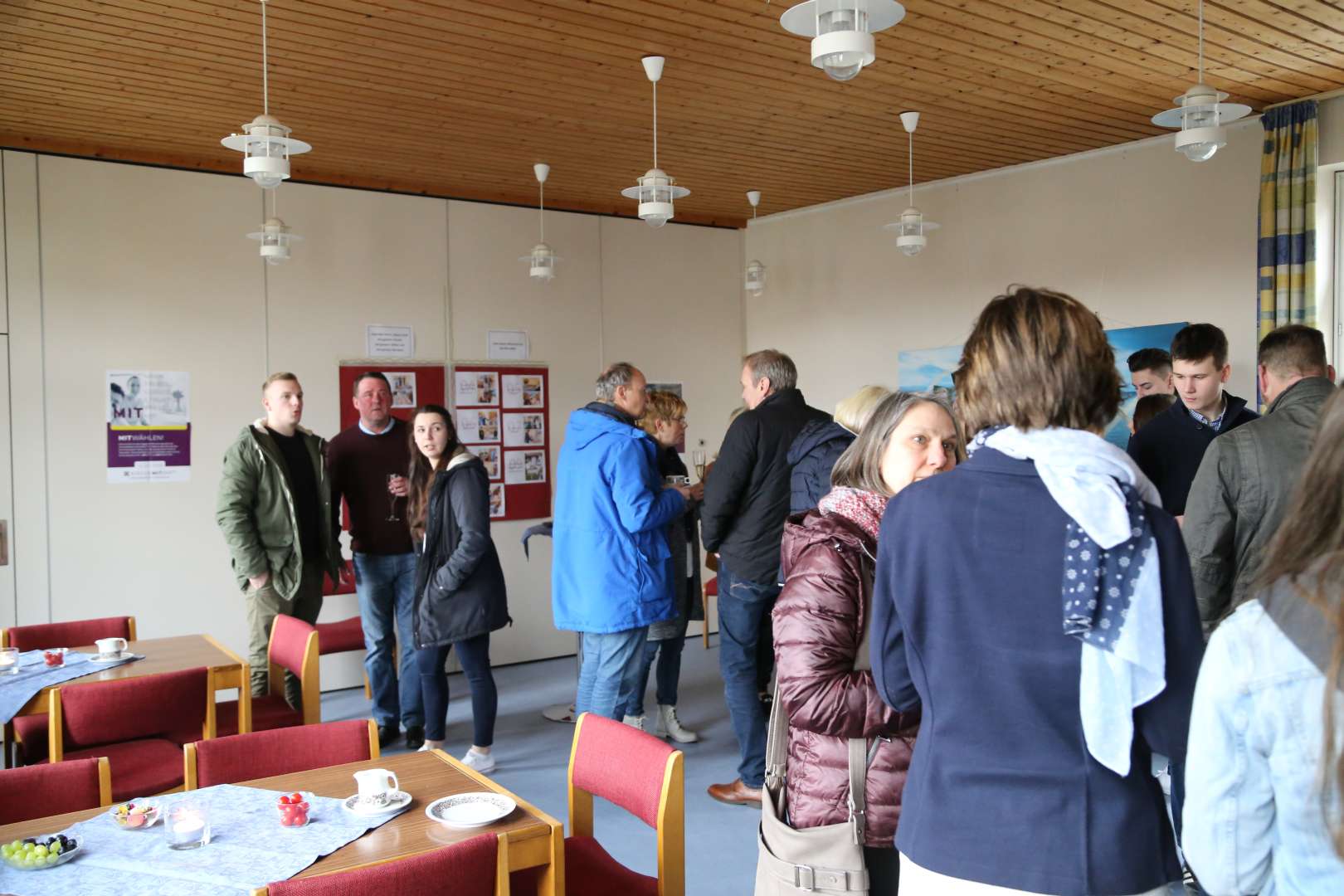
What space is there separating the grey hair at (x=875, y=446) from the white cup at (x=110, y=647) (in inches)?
120

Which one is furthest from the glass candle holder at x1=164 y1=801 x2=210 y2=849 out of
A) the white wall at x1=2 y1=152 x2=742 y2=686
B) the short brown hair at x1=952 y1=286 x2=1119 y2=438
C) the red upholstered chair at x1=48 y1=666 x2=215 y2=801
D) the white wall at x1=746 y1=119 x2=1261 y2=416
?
the white wall at x1=746 y1=119 x2=1261 y2=416

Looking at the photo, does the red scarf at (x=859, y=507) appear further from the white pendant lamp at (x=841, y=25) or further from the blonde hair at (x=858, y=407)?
the white pendant lamp at (x=841, y=25)

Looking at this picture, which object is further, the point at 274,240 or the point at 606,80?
the point at 274,240

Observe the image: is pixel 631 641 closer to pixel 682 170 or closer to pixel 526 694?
pixel 526 694

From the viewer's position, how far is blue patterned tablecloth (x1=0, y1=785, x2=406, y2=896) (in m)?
1.94

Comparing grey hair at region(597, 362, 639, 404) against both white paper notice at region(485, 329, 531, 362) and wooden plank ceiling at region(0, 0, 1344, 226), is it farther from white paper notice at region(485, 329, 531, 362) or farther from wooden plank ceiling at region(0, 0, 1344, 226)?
white paper notice at region(485, 329, 531, 362)

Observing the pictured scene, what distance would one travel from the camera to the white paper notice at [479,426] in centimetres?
693

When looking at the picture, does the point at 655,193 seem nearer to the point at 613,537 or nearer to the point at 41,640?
the point at 613,537

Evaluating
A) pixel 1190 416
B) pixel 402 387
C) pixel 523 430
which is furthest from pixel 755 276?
pixel 1190 416

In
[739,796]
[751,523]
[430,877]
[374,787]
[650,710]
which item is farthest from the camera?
[650,710]

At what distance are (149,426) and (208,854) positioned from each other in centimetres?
438

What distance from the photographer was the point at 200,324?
5.99 meters

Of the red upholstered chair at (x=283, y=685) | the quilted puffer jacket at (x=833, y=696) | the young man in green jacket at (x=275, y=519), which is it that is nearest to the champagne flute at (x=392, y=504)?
the young man in green jacket at (x=275, y=519)

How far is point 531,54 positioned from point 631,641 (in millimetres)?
2536
